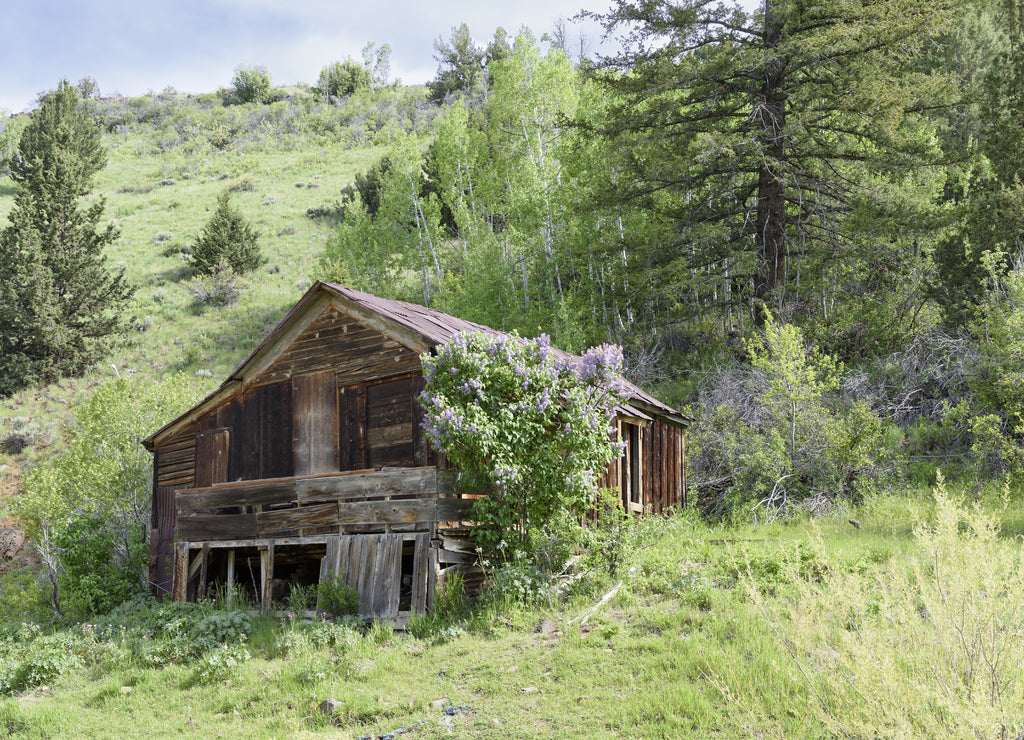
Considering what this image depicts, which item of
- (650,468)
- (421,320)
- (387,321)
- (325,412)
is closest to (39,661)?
(325,412)

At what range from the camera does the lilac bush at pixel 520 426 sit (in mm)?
11039

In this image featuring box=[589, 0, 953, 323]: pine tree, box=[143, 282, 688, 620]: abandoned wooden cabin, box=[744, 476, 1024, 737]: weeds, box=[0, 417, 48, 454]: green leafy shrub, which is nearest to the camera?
box=[744, 476, 1024, 737]: weeds

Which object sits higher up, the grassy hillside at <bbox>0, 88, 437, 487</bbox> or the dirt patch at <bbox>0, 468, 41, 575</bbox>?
the grassy hillside at <bbox>0, 88, 437, 487</bbox>

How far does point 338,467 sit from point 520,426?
4.26m

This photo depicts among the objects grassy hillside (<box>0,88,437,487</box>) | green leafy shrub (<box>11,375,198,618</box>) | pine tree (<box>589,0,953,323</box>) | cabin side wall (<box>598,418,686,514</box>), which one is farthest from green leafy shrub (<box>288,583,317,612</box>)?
grassy hillside (<box>0,88,437,487</box>)

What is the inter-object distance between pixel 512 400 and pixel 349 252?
2696 centimetres

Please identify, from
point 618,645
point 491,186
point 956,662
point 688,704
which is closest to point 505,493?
point 618,645

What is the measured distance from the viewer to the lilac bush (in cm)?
1104

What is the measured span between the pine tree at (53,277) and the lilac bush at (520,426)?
92.5 feet

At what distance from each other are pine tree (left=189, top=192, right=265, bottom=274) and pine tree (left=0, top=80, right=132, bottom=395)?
615 centimetres

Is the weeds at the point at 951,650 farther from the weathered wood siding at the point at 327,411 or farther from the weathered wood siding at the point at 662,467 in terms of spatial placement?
the weathered wood siding at the point at 662,467

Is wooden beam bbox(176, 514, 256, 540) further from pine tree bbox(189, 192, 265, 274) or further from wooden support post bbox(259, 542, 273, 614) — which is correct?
pine tree bbox(189, 192, 265, 274)

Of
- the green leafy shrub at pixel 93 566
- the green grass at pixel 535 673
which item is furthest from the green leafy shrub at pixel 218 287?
the green grass at pixel 535 673

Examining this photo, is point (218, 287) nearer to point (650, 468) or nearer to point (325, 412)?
point (325, 412)
